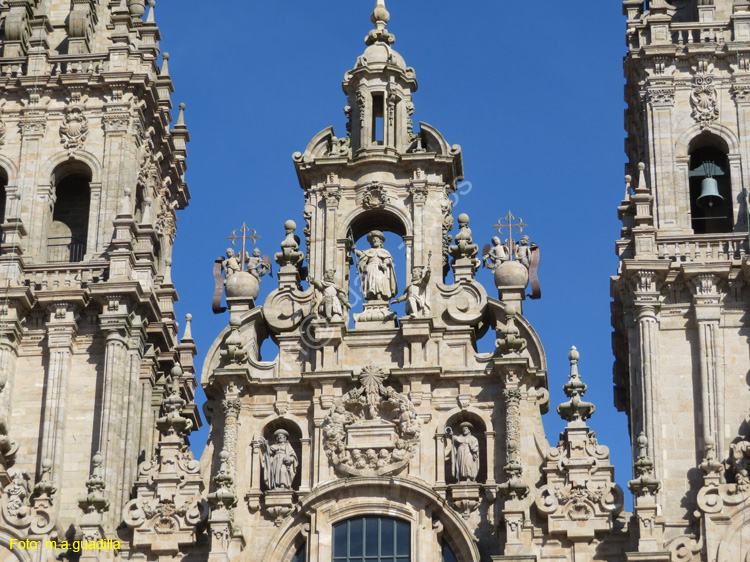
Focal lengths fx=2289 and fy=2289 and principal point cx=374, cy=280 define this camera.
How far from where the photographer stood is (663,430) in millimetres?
43250

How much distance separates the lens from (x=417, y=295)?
147 feet

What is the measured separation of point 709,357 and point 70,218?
567 inches

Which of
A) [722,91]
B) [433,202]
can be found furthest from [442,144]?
[722,91]

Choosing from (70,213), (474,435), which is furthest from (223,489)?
(70,213)

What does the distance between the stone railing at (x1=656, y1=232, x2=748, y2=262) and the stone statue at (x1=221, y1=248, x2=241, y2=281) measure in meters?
8.52

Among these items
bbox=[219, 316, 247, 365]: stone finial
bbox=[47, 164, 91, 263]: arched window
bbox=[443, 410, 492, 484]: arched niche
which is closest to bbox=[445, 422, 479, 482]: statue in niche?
bbox=[443, 410, 492, 484]: arched niche

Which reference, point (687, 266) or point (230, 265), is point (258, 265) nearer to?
point (230, 265)

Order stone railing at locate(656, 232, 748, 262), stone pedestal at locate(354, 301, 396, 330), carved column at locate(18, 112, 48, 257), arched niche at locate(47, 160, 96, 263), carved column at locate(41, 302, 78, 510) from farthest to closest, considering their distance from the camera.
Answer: arched niche at locate(47, 160, 96, 263) → carved column at locate(18, 112, 48, 257) → stone pedestal at locate(354, 301, 396, 330) → stone railing at locate(656, 232, 748, 262) → carved column at locate(41, 302, 78, 510)

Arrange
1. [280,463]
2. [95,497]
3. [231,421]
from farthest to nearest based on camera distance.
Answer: [231,421]
[280,463]
[95,497]

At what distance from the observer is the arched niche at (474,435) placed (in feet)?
142

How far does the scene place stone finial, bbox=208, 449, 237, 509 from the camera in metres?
42.4

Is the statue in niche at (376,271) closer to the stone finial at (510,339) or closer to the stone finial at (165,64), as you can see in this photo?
the stone finial at (510,339)

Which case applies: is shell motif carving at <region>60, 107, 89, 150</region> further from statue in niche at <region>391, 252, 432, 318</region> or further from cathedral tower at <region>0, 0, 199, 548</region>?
statue in niche at <region>391, 252, 432, 318</region>

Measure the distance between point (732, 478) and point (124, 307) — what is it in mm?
12461
